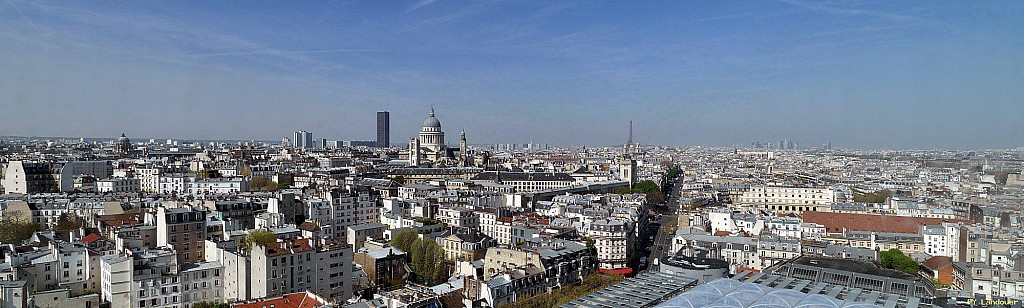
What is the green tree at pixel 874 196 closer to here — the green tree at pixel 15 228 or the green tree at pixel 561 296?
the green tree at pixel 561 296

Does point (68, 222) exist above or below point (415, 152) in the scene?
below

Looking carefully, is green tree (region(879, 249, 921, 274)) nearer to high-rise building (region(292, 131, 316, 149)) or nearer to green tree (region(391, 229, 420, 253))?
green tree (region(391, 229, 420, 253))

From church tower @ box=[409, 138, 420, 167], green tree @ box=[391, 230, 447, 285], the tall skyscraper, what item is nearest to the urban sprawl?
green tree @ box=[391, 230, 447, 285]

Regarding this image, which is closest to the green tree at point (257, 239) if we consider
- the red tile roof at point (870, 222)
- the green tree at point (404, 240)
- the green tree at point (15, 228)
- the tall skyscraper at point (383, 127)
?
the green tree at point (404, 240)

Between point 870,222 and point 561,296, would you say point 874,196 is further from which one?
point 561,296

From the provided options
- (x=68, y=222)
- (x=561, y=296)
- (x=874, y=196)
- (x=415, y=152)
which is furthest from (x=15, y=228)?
(x=415, y=152)

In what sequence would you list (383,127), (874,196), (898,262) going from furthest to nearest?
(383,127)
(874,196)
(898,262)

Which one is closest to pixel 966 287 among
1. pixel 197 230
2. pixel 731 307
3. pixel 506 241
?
pixel 731 307
